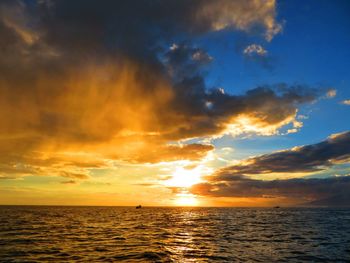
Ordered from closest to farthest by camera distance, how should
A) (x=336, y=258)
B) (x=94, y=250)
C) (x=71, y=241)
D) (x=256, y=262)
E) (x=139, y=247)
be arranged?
Result: (x=256, y=262) < (x=336, y=258) < (x=94, y=250) < (x=139, y=247) < (x=71, y=241)

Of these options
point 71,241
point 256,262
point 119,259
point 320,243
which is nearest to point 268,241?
point 320,243

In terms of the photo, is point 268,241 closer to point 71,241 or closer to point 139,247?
point 139,247

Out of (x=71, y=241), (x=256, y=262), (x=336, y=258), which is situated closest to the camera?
(x=256, y=262)

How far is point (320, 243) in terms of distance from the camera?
40875 millimetres

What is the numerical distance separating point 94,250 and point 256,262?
17306mm

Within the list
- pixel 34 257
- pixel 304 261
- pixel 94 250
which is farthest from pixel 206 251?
pixel 34 257

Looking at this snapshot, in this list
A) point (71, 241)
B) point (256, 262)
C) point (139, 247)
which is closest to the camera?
point (256, 262)

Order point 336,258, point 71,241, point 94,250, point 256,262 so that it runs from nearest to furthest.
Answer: point 256,262, point 336,258, point 94,250, point 71,241

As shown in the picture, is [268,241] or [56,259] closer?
[56,259]

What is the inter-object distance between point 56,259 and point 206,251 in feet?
52.1

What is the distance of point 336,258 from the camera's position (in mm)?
30719

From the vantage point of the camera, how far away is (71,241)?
132 ft

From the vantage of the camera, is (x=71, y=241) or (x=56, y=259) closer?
(x=56, y=259)

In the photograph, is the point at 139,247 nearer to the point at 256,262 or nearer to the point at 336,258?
the point at 256,262
